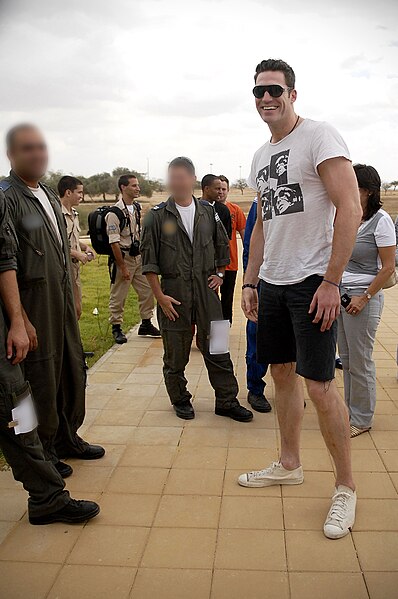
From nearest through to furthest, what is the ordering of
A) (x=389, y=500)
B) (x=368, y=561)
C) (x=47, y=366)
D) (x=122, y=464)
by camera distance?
1. (x=368, y=561)
2. (x=389, y=500)
3. (x=47, y=366)
4. (x=122, y=464)

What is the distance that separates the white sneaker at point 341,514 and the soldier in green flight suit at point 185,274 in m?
1.26

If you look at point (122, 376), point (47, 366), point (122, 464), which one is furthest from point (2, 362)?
point (122, 376)

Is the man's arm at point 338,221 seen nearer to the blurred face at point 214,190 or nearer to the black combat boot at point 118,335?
the blurred face at point 214,190

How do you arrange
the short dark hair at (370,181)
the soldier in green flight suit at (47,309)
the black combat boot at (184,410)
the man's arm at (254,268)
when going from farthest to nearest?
the black combat boot at (184,410) < the short dark hair at (370,181) < the man's arm at (254,268) < the soldier in green flight suit at (47,309)

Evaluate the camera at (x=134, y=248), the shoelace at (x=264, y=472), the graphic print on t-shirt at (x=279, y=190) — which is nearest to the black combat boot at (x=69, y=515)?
the shoelace at (x=264, y=472)

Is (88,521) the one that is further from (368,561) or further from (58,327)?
(368,561)

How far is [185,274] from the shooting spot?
3758mm

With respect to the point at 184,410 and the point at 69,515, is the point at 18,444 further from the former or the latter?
the point at 184,410

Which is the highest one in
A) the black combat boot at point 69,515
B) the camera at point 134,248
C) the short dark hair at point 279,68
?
the short dark hair at point 279,68

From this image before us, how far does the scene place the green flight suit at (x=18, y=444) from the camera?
233cm

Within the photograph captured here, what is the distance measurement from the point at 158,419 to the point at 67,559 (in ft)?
5.21

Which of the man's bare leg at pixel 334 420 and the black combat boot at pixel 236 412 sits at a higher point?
the man's bare leg at pixel 334 420

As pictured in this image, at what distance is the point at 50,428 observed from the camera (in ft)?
9.91

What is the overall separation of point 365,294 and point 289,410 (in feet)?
3.18
